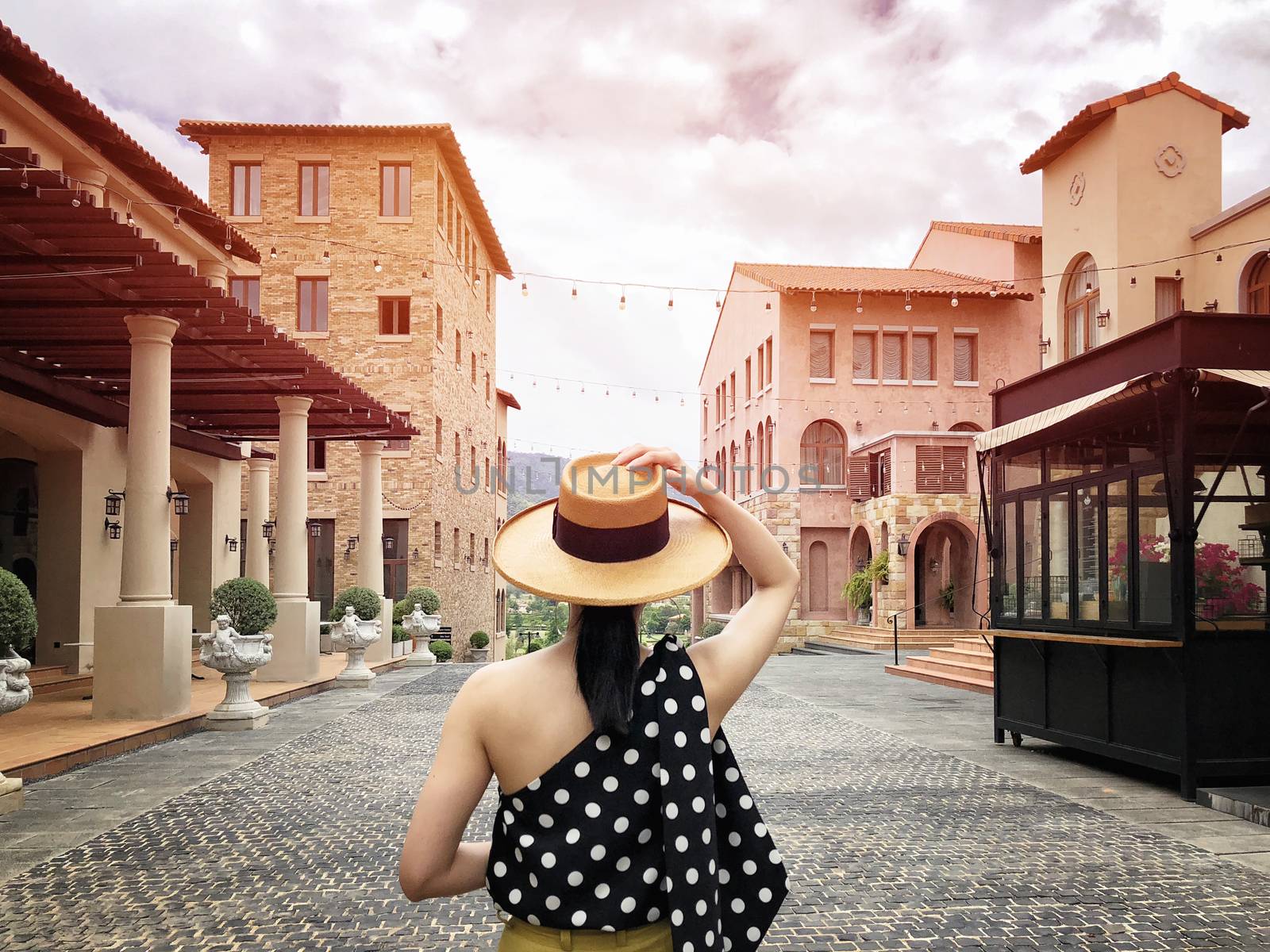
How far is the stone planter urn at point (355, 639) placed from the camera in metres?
17.0

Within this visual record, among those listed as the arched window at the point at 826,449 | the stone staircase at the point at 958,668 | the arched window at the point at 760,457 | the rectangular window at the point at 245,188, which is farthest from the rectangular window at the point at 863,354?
the rectangular window at the point at 245,188

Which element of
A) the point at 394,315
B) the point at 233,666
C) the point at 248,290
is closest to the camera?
the point at 233,666

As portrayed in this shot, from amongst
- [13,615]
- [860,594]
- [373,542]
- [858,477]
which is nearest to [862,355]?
[858,477]

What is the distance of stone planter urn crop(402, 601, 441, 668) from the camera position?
21297mm

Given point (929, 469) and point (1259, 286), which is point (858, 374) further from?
point (1259, 286)

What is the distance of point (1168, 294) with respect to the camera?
55.7ft

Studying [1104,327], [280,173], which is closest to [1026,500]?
[1104,327]

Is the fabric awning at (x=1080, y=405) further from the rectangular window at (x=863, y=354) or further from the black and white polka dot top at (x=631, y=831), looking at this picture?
the rectangular window at (x=863, y=354)

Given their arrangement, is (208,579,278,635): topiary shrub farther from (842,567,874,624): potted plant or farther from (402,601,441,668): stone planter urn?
(842,567,874,624): potted plant

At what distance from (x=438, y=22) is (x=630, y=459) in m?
19.2

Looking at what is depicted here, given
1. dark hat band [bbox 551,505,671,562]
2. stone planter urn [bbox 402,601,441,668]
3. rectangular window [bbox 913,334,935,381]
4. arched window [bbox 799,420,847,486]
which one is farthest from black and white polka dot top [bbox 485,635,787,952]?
rectangular window [bbox 913,334,935,381]

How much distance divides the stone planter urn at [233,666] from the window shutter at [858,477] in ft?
70.2

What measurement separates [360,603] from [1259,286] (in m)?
14.6

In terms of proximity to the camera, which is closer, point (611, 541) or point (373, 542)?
point (611, 541)
